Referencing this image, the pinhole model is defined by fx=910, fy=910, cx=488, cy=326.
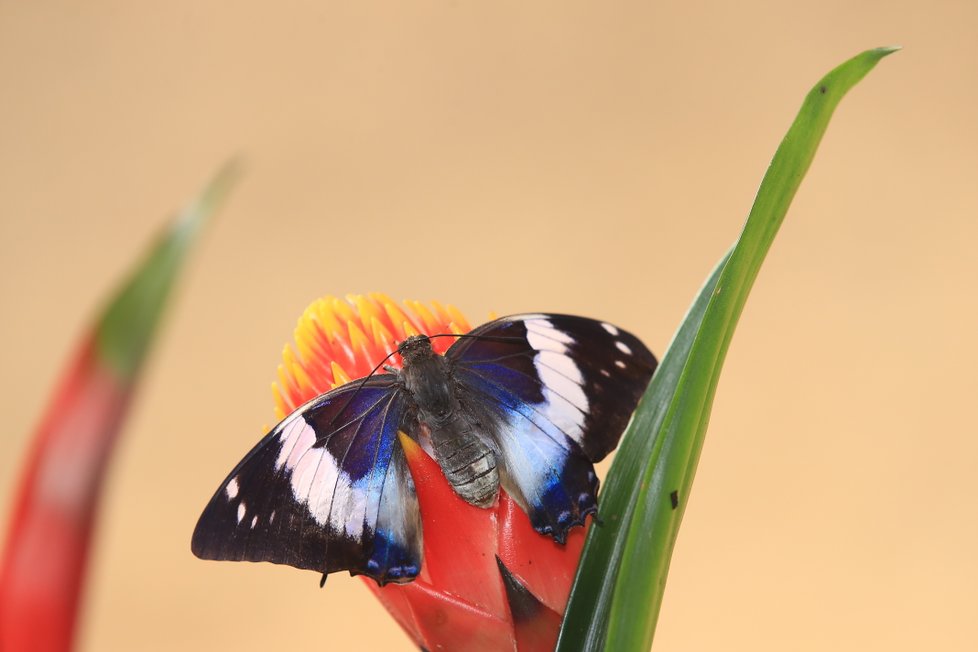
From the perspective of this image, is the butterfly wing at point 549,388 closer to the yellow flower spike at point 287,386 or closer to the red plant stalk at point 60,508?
the yellow flower spike at point 287,386

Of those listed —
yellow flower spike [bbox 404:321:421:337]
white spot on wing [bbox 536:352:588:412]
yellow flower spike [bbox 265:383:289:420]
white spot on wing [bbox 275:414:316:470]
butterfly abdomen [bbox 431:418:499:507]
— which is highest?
yellow flower spike [bbox 404:321:421:337]

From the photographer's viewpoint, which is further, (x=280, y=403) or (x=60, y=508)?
(x=280, y=403)

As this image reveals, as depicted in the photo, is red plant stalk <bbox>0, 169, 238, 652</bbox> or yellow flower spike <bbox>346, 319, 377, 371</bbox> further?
yellow flower spike <bbox>346, 319, 377, 371</bbox>

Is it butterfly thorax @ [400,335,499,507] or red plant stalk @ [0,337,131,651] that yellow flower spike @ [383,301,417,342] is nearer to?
butterfly thorax @ [400,335,499,507]

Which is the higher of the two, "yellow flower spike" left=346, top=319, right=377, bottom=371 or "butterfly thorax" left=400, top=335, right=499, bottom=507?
"yellow flower spike" left=346, top=319, right=377, bottom=371

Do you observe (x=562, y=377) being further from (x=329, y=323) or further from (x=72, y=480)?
(x=72, y=480)

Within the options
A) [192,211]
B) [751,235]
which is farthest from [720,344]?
[192,211]

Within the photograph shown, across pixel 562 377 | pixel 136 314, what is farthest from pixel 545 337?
pixel 136 314

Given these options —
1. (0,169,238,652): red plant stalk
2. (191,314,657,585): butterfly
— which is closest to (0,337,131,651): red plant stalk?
(0,169,238,652): red plant stalk
